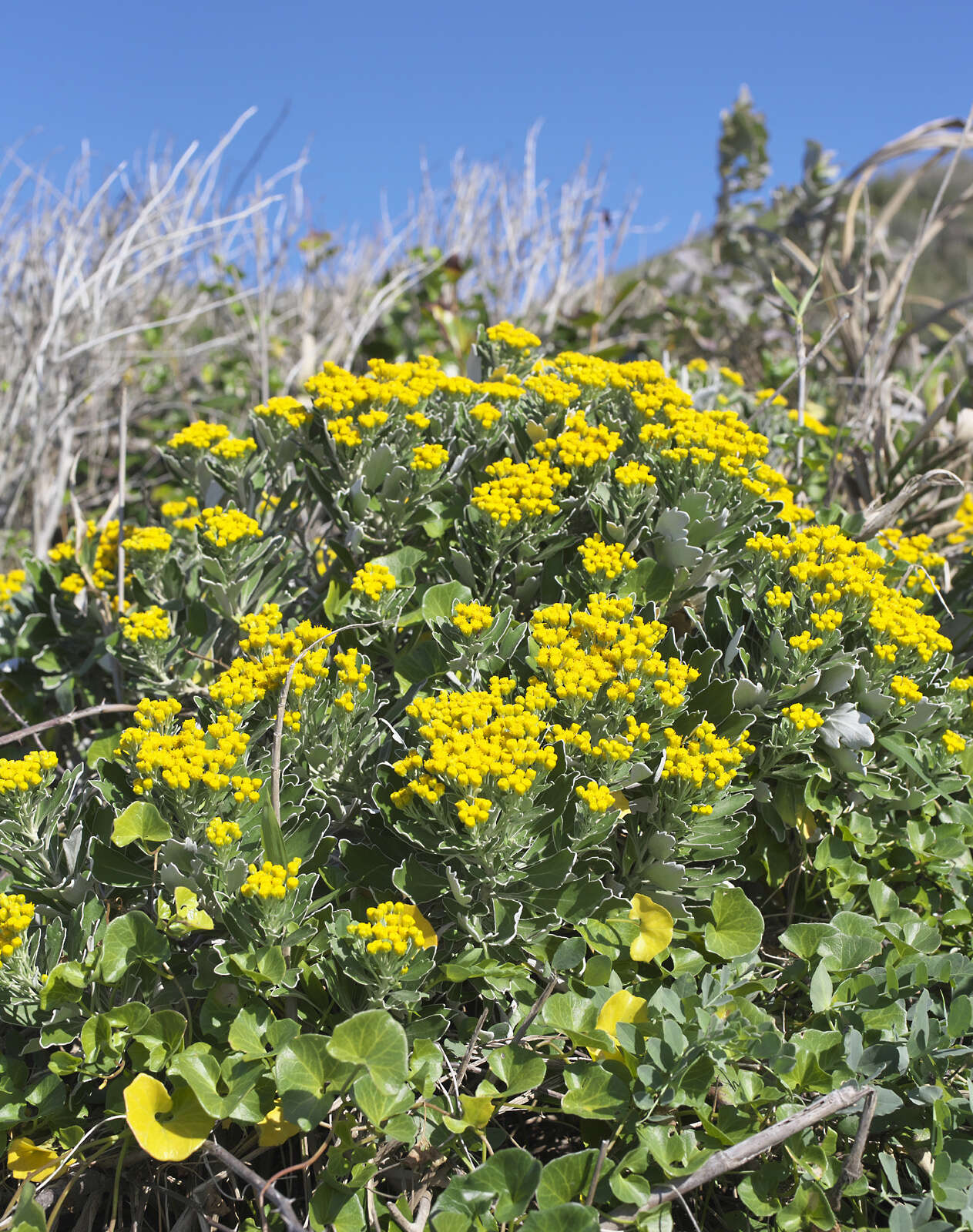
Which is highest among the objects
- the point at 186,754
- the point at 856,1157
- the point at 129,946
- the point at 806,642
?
the point at 806,642

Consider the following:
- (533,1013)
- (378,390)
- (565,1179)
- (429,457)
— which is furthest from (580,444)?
(565,1179)

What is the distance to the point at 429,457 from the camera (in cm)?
201

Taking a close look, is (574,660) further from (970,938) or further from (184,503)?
(184,503)

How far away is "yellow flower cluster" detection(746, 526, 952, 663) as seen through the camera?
5.87ft

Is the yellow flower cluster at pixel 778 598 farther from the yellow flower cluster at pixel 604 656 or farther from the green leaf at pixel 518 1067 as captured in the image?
the green leaf at pixel 518 1067

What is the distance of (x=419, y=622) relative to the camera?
201cm

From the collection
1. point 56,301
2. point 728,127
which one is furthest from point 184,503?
point 728,127

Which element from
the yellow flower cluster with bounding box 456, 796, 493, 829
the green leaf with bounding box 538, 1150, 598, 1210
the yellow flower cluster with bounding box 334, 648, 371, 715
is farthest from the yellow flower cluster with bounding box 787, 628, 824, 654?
the green leaf with bounding box 538, 1150, 598, 1210

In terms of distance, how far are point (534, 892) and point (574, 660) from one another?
42 centimetres

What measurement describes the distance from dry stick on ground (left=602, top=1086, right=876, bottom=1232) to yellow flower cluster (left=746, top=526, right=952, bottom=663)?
0.80m

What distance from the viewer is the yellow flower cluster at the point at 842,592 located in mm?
1788

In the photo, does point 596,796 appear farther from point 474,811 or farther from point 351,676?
point 351,676

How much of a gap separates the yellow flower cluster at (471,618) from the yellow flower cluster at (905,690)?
85 cm

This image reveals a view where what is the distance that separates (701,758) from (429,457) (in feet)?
3.02
